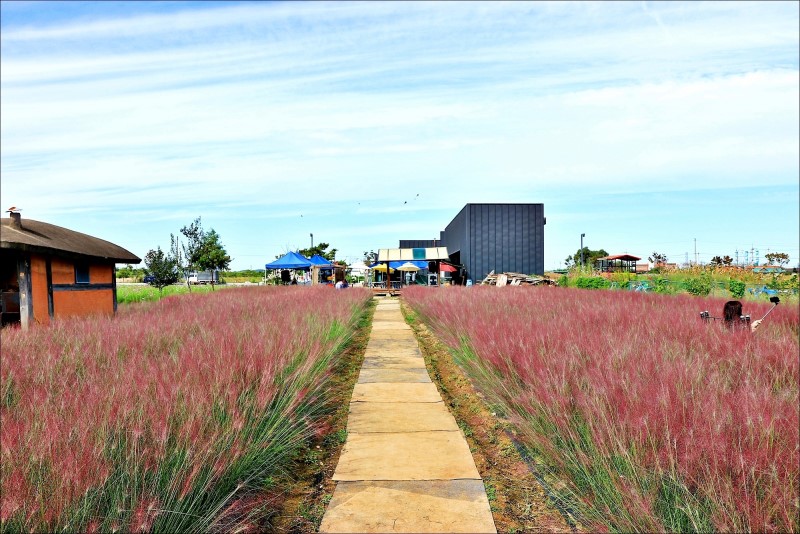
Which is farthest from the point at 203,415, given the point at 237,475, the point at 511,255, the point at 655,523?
the point at 511,255

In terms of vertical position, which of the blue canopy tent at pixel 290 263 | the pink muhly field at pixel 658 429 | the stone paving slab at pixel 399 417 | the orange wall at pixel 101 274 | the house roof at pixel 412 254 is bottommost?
the stone paving slab at pixel 399 417

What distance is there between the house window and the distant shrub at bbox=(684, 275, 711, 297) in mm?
14953

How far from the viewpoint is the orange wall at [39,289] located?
28.7 feet

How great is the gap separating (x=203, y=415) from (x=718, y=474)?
2761mm

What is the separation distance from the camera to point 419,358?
789 cm

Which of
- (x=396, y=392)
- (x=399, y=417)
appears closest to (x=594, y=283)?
(x=396, y=392)

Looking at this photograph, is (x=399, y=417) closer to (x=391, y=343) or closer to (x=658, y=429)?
(x=658, y=429)

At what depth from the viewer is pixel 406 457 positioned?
12.3 feet

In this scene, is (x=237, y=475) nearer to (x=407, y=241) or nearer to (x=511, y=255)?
(x=511, y=255)

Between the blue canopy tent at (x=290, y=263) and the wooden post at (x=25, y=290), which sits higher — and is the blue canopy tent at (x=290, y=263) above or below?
above

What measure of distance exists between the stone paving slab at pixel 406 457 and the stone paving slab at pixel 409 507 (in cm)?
12

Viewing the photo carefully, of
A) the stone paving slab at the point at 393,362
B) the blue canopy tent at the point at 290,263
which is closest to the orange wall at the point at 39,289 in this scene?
the stone paving slab at the point at 393,362

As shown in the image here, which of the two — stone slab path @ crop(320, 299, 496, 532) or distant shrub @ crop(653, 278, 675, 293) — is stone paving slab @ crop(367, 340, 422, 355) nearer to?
stone slab path @ crop(320, 299, 496, 532)

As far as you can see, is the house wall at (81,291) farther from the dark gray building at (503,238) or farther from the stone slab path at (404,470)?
the dark gray building at (503,238)
